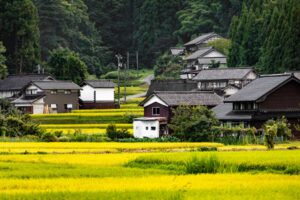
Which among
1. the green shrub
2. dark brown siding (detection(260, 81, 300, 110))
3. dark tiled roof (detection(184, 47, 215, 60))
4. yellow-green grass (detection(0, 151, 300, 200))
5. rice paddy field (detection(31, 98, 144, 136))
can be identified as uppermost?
dark tiled roof (detection(184, 47, 215, 60))

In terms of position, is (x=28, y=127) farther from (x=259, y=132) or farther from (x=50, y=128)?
(x=259, y=132)

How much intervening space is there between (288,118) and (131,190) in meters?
26.7

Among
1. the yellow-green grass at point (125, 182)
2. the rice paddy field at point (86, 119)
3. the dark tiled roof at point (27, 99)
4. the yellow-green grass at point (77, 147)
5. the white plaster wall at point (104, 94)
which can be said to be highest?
the white plaster wall at point (104, 94)

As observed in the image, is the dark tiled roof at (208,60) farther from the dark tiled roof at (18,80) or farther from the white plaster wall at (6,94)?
the white plaster wall at (6,94)

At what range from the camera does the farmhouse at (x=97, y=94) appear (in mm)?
65312

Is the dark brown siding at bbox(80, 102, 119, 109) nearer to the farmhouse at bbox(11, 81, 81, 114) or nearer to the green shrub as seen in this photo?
the farmhouse at bbox(11, 81, 81, 114)

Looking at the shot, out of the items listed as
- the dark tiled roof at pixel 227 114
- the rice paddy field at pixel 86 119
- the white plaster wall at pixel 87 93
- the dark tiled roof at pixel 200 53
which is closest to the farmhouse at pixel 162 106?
the dark tiled roof at pixel 227 114

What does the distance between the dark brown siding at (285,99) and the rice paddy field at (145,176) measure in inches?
599

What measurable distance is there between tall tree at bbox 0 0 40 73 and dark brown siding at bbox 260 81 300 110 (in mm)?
30463

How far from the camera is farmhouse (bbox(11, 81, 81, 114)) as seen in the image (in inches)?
2446

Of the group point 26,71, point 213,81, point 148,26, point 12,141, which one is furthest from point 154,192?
point 148,26

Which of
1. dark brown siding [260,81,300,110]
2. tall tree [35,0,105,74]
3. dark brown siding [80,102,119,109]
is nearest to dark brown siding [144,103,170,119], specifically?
dark brown siding [260,81,300,110]

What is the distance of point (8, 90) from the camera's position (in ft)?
217

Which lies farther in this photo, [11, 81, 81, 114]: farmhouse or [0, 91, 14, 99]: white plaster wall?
[0, 91, 14, 99]: white plaster wall
